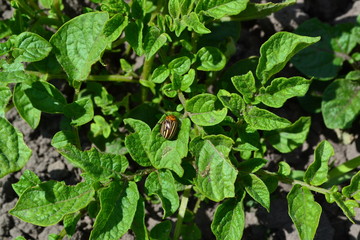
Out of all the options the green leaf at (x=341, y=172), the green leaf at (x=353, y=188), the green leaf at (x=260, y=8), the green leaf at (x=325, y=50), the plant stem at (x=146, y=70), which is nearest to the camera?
the green leaf at (x=353, y=188)

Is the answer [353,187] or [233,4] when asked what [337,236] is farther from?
[233,4]

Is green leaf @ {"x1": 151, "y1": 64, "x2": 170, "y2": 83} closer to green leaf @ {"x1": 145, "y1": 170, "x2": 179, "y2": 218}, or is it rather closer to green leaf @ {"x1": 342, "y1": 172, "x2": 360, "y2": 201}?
green leaf @ {"x1": 145, "y1": 170, "x2": 179, "y2": 218}

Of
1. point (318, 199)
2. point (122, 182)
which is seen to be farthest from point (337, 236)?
point (122, 182)

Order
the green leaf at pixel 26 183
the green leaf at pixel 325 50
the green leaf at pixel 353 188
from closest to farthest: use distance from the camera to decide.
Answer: the green leaf at pixel 353 188
the green leaf at pixel 26 183
the green leaf at pixel 325 50

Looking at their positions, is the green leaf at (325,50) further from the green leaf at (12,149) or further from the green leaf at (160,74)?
the green leaf at (12,149)

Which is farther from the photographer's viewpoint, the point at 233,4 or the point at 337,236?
the point at 337,236

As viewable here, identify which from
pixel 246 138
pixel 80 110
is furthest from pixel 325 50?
pixel 80 110

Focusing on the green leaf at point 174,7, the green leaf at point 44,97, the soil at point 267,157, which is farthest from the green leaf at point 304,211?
the green leaf at point 44,97

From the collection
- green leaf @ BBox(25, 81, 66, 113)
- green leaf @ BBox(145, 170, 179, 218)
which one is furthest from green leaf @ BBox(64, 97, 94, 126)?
green leaf @ BBox(145, 170, 179, 218)
